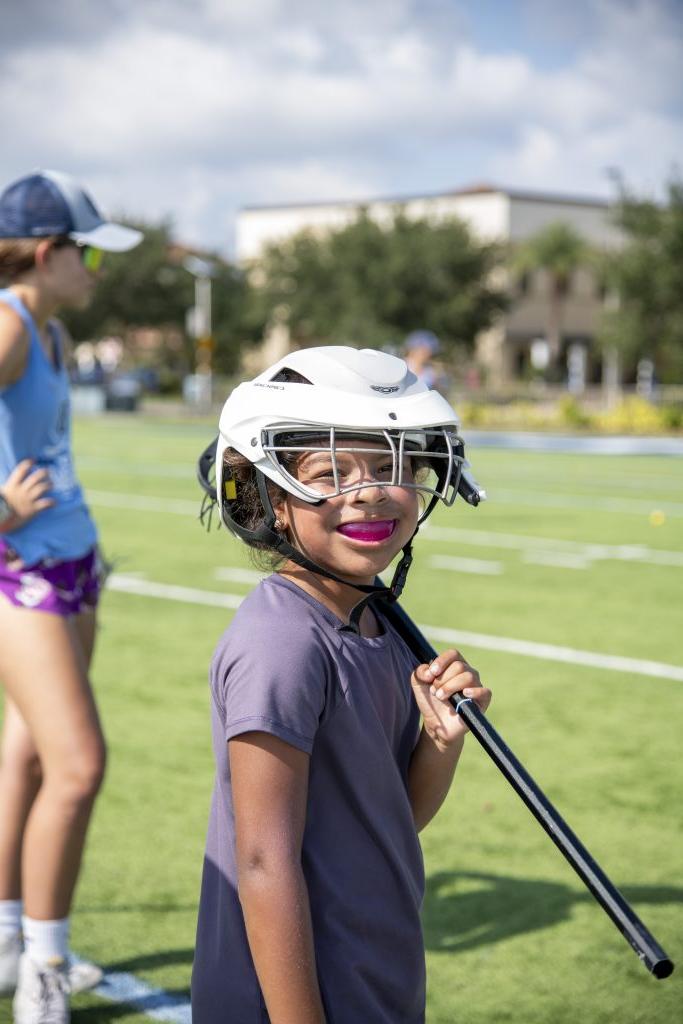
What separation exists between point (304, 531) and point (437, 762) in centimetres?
45

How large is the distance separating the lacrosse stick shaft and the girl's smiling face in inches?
10.4

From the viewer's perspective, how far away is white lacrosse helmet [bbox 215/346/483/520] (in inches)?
81.7

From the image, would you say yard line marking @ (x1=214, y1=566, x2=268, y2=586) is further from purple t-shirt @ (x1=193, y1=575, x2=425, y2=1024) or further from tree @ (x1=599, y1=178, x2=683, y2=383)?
tree @ (x1=599, y1=178, x2=683, y2=383)

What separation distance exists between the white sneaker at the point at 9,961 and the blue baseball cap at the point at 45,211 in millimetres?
1880

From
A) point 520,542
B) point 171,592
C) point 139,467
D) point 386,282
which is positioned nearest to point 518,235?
point 386,282

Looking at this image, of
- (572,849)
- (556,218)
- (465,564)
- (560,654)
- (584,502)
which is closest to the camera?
(572,849)

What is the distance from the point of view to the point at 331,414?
81.4 inches

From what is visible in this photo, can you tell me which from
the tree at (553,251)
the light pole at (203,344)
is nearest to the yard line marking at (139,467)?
the light pole at (203,344)

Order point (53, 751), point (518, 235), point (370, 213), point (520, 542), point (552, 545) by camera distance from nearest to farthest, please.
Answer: point (53, 751)
point (552, 545)
point (520, 542)
point (370, 213)
point (518, 235)

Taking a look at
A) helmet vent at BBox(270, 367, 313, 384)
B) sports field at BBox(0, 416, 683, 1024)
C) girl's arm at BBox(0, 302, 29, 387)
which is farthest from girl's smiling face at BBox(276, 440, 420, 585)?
sports field at BBox(0, 416, 683, 1024)

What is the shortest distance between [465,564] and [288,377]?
9875 mm

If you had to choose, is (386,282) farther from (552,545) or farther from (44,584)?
(44,584)

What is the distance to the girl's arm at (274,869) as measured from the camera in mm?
1952

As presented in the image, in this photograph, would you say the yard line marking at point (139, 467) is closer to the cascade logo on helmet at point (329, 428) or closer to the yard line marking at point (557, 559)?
the yard line marking at point (557, 559)
